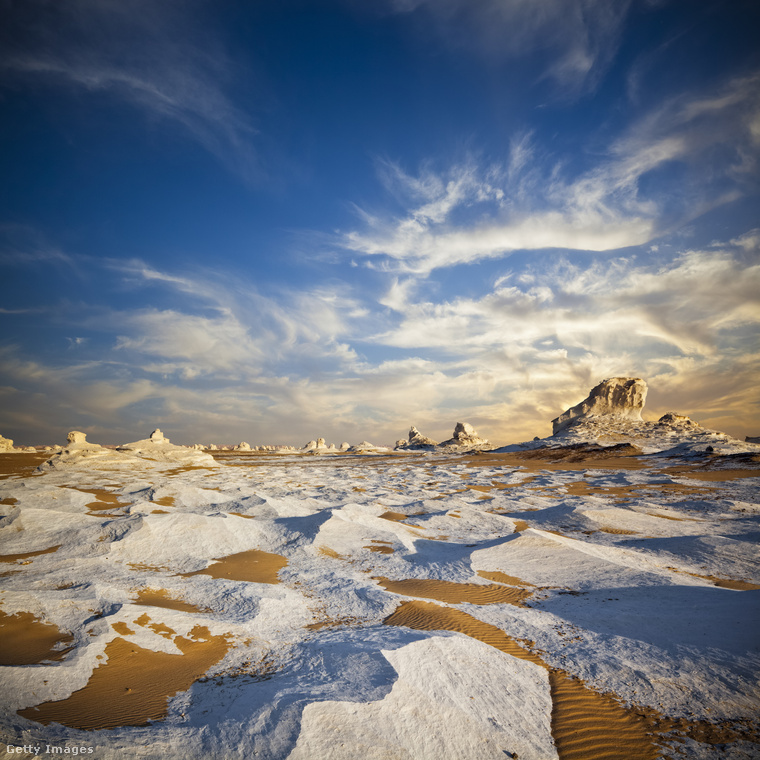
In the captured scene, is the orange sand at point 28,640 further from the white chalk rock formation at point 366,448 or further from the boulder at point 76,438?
the white chalk rock formation at point 366,448

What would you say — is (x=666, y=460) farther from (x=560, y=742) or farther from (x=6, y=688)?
(x=6, y=688)

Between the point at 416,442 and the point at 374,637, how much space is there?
96822 millimetres

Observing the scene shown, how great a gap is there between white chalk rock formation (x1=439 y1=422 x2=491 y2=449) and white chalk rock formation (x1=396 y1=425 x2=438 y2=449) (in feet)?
15.4

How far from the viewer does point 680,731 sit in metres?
3.79

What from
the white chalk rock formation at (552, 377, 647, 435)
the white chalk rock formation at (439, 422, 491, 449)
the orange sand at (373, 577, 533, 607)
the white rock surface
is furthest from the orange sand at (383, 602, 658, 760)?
the white chalk rock formation at (439, 422, 491, 449)

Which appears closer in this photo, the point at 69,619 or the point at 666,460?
the point at 69,619

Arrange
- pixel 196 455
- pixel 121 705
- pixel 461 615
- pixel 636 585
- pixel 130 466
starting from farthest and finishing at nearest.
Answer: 1. pixel 196 455
2. pixel 130 466
3. pixel 636 585
4. pixel 461 615
5. pixel 121 705

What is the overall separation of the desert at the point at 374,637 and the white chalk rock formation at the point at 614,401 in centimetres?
6052

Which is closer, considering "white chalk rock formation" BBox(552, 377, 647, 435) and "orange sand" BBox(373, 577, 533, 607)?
"orange sand" BBox(373, 577, 533, 607)

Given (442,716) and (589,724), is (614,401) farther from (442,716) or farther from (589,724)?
(442,716)

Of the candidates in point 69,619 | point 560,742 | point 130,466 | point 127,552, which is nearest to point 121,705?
point 69,619

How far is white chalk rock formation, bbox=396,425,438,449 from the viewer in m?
95.3

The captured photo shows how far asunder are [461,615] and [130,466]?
4012 centimetres

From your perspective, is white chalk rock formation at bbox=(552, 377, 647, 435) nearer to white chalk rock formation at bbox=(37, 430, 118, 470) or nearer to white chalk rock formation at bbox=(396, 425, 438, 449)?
white chalk rock formation at bbox=(396, 425, 438, 449)
